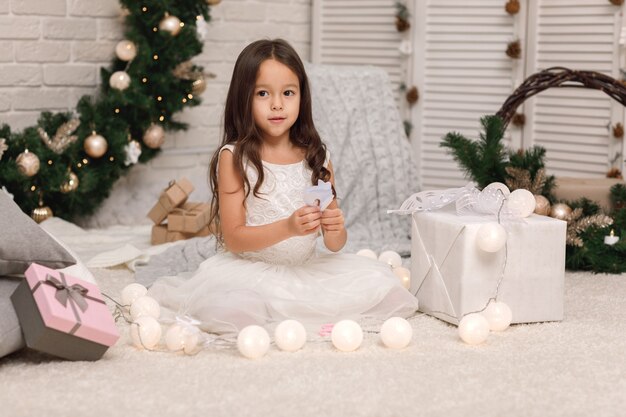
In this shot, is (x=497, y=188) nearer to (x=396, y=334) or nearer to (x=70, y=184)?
(x=396, y=334)

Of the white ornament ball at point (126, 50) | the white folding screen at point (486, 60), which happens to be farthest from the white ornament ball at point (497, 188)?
the white ornament ball at point (126, 50)

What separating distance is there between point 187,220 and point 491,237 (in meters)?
1.39

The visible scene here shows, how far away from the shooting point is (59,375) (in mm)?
1931

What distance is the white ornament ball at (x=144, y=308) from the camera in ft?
7.57

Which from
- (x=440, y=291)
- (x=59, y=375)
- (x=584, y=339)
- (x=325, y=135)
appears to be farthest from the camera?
(x=325, y=135)

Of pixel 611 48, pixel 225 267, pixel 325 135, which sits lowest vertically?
pixel 225 267

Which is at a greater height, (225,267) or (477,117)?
(477,117)

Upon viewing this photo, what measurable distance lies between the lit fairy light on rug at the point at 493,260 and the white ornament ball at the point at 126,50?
1.60 meters

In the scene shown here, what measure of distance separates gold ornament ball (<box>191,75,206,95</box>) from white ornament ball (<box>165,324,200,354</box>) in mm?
1856

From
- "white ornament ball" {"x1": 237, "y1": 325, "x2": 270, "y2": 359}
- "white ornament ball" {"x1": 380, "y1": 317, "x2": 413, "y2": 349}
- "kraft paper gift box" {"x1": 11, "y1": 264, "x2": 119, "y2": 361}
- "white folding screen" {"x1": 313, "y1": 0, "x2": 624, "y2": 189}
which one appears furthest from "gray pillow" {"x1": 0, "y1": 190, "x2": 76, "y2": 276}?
"white folding screen" {"x1": 313, "y1": 0, "x2": 624, "y2": 189}

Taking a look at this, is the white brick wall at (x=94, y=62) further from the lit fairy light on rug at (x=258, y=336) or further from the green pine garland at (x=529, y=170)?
the lit fairy light on rug at (x=258, y=336)

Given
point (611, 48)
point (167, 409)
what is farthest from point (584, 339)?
point (611, 48)

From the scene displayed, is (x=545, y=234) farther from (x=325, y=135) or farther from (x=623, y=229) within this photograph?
(x=325, y=135)

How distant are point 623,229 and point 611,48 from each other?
107 cm
